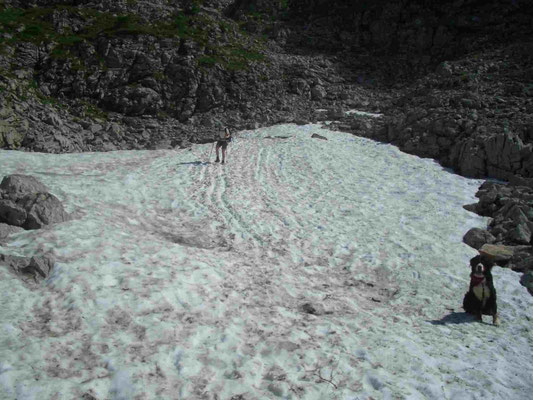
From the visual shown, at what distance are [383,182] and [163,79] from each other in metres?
35.1

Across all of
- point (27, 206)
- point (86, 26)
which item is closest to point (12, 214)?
point (27, 206)

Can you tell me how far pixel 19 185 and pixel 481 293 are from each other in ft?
45.3

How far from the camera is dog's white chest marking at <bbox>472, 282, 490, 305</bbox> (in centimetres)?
895

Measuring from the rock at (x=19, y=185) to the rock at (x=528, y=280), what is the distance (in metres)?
15.9

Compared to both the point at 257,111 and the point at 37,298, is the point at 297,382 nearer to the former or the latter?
the point at 37,298

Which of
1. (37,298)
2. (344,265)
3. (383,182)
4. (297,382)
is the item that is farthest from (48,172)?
(383,182)

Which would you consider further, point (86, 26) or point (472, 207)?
point (86, 26)

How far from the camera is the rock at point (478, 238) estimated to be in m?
14.0

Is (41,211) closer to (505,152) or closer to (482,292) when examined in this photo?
(482,292)

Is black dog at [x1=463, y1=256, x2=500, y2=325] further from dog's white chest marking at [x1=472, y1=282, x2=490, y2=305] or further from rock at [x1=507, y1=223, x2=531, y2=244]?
rock at [x1=507, y1=223, x2=531, y2=244]

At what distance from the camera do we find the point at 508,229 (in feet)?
46.1

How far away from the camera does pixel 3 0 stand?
54.3 metres

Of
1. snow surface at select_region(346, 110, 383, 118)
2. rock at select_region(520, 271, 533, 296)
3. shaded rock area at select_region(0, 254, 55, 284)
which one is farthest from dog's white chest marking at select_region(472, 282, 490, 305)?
snow surface at select_region(346, 110, 383, 118)

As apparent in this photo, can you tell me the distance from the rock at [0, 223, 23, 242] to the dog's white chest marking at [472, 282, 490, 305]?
12.4 metres
